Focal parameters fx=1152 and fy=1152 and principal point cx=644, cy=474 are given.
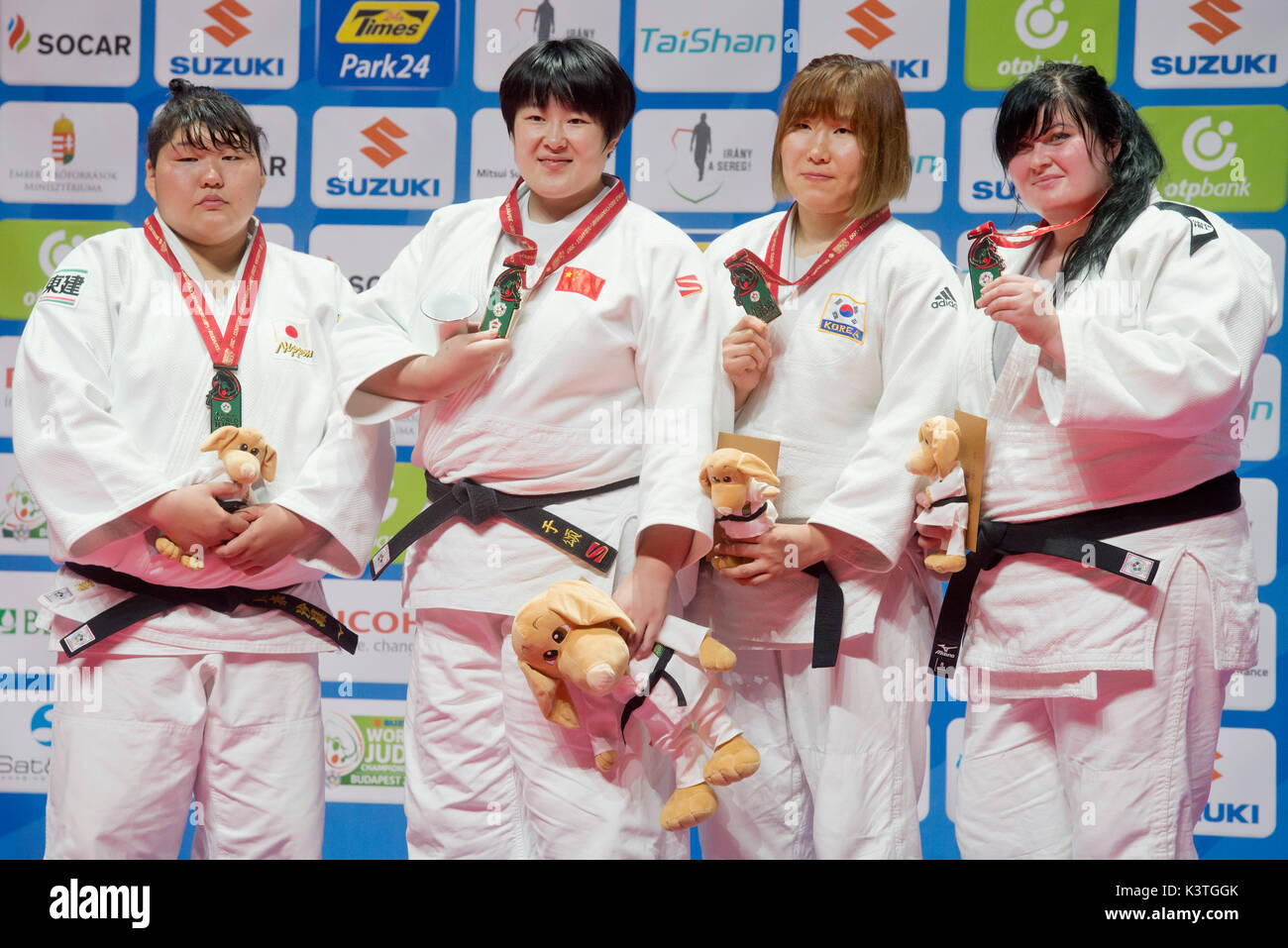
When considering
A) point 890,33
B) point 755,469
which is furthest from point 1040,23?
point 755,469

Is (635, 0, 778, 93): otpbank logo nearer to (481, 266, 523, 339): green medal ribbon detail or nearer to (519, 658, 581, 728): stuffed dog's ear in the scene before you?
(481, 266, 523, 339): green medal ribbon detail

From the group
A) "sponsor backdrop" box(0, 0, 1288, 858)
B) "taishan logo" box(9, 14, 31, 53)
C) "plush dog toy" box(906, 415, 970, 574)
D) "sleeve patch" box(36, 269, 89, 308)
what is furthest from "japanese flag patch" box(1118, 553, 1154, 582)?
"taishan logo" box(9, 14, 31, 53)

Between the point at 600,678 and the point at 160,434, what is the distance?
1169mm

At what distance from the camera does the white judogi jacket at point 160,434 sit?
7.89 feet

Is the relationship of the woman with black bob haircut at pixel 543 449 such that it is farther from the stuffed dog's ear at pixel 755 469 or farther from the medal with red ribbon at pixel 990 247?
the medal with red ribbon at pixel 990 247

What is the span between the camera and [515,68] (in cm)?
241

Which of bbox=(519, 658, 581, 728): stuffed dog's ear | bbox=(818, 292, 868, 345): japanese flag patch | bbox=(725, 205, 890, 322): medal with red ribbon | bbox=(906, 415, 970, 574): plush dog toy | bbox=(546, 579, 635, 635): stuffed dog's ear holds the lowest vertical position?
bbox=(519, 658, 581, 728): stuffed dog's ear

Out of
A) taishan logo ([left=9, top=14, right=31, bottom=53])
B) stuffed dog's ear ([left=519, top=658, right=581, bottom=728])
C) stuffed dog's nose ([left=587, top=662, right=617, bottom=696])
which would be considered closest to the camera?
stuffed dog's nose ([left=587, top=662, right=617, bottom=696])

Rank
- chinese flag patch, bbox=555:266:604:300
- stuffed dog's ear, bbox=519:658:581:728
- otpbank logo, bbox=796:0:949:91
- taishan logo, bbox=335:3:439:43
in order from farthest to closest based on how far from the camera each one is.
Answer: taishan logo, bbox=335:3:439:43, otpbank logo, bbox=796:0:949:91, chinese flag patch, bbox=555:266:604:300, stuffed dog's ear, bbox=519:658:581:728

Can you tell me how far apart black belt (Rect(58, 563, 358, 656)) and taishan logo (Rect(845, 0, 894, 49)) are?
2.32 metres

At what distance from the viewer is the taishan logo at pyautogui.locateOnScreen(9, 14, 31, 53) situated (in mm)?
3709

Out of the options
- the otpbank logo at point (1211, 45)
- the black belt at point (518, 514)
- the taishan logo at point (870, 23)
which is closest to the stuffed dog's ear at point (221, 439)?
the black belt at point (518, 514)

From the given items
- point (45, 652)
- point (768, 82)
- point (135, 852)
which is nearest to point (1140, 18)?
point (768, 82)
